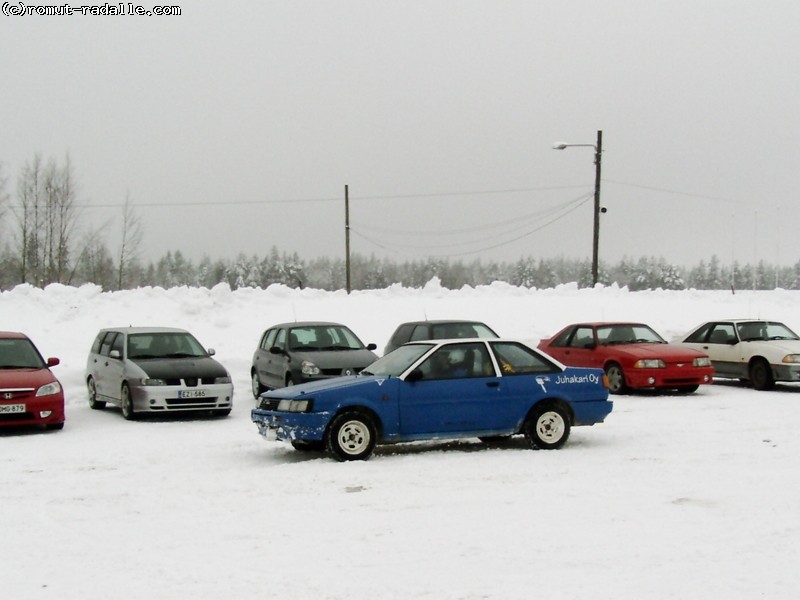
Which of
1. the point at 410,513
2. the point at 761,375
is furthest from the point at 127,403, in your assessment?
the point at 761,375

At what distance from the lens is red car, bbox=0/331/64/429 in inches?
517

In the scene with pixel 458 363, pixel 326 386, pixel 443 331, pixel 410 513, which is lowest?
pixel 410 513

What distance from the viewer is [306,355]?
16.8 m

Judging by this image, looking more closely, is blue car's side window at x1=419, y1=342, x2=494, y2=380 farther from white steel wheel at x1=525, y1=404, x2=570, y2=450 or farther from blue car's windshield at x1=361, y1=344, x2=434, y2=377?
white steel wheel at x1=525, y1=404, x2=570, y2=450

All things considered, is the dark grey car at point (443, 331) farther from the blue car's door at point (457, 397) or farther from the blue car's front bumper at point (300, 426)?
the blue car's front bumper at point (300, 426)

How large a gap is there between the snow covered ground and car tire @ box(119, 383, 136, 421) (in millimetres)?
214

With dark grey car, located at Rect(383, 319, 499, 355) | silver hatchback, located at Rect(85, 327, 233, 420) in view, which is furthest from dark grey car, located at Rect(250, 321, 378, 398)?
silver hatchback, located at Rect(85, 327, 233, 420)

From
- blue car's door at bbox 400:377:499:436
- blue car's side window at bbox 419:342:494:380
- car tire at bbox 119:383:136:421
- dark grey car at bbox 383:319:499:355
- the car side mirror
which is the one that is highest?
dark grey car at bbox 383:319:499:355

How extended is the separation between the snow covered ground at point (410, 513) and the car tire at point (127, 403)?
21 cm

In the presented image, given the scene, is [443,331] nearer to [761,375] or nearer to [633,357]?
[633,357]

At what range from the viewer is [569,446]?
11758 millimetres

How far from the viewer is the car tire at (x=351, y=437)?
10531mm

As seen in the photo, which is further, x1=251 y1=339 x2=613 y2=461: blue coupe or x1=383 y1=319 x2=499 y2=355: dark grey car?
x1=383 y1=319 x2=499 y2=355: dark grey car

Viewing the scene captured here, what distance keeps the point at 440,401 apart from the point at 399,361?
2.86 feet
